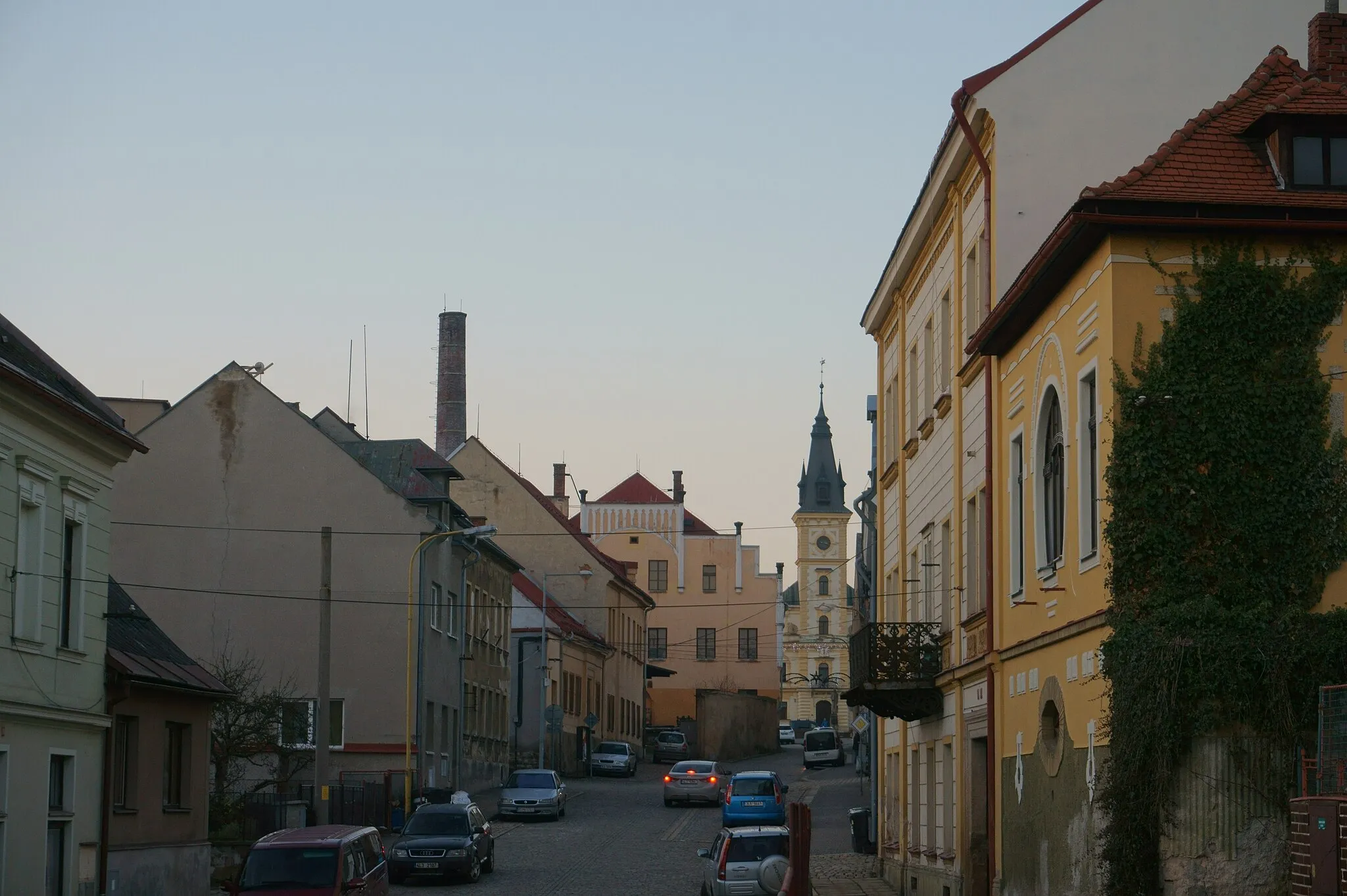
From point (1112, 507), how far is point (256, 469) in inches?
1342

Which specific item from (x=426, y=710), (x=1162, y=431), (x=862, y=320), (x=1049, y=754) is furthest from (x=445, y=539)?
(x=1162, y=431)

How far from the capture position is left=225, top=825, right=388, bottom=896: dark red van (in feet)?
74.3

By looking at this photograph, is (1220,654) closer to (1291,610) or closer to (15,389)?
(1291,610)

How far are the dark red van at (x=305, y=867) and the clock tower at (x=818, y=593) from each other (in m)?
117

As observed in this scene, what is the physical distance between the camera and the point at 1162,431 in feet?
54.1

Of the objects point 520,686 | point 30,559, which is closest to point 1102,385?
point 30,559

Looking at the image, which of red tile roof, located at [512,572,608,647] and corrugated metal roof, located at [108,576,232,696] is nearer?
corrugated metal roof, located at [108,576,232,696]

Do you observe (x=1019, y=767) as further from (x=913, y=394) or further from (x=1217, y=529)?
(x=913, y=394)

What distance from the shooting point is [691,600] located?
Result: 10369 cm

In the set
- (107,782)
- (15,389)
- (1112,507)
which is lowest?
(107,782)

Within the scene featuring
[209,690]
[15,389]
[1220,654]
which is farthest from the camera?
[209,690]

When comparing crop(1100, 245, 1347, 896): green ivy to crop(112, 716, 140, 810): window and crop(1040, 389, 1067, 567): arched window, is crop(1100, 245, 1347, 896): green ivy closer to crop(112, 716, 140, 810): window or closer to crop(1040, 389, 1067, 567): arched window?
crop(1040, 389, 1067, 567): arched window

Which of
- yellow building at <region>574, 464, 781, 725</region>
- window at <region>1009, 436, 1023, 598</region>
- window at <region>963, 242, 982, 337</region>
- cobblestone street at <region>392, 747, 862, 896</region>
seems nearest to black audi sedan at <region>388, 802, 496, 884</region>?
cobblestone street at <region>392, 747, 862, 896</region>

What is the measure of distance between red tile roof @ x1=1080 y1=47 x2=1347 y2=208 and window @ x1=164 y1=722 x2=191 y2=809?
61.4 ft
